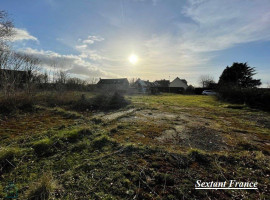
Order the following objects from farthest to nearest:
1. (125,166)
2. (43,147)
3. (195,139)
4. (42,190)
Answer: (195,139)
(43,147)
(125,166)
(42,190)

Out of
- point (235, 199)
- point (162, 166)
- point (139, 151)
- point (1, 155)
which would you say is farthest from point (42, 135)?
point (235, 199)

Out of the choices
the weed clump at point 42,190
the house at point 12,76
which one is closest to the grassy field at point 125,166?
the weed clump at point 42,190

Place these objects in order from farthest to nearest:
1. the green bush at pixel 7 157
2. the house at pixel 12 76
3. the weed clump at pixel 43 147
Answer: the house at pixel 12 76 → the weed clump at pixel 43 147 → the green bush at pixel 7 157

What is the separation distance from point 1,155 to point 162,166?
9.63 feet

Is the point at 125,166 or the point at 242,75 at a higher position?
the point at 242,75

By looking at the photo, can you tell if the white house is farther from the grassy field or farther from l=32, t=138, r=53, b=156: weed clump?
l=32, t=138, r=53, b=156: weed clump

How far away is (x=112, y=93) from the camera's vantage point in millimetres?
10133

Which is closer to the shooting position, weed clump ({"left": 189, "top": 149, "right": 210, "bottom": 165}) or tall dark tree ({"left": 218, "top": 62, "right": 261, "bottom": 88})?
weed clump ({"left": 189, "top": 149, "right": 210, "bottom": 165})

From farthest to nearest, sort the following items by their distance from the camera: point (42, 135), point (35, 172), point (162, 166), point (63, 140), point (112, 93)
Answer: point (112, 93), point (42, 135), point (63, 140), point (162, 166), point (35, 172)

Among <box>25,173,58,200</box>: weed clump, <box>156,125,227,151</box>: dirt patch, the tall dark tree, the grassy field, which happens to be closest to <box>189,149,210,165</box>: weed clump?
the grassy field

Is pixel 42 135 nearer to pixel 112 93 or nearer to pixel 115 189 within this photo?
pixel 115 189

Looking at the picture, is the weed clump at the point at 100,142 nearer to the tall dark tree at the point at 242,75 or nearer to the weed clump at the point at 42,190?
the weed clump at the point at 42,190

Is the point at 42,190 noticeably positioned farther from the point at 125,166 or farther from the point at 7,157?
the point at 7,157

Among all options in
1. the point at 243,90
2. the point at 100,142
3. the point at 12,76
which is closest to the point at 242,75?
the point at 243,90
